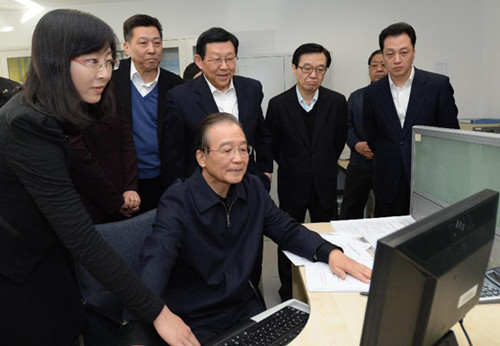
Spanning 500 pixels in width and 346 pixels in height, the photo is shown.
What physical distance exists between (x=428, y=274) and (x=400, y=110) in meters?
1.76

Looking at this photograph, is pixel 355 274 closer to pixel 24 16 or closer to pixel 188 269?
pixel 188 269

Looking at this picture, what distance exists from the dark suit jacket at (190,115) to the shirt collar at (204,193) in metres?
0.64

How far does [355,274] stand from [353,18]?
4.03 meters

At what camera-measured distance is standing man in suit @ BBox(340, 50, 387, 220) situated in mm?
3104

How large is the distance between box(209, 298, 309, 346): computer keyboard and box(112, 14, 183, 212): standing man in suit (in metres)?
1.19

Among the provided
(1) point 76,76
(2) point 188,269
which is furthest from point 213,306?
(1) point 76,76

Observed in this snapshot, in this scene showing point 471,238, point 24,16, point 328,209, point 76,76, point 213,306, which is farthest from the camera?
point 24,16

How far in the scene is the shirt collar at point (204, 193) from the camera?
57.2 inches

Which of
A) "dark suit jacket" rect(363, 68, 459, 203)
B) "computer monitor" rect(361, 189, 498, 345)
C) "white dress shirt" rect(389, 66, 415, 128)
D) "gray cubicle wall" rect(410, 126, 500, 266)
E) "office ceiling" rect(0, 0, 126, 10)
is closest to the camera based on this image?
"computer monitor" rect(361, 189, 498, 345)

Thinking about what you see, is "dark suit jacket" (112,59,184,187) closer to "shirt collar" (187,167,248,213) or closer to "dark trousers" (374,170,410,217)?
"shirt collar" (187,167,248,213)

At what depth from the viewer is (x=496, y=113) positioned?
459cm

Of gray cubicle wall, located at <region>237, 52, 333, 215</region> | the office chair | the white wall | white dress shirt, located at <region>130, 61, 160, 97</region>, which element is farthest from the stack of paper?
the white wall

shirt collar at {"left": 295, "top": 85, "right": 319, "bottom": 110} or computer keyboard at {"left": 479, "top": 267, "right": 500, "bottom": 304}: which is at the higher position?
shirt collar at {"left": 295, "top": 85, "right": 319, "bottom": 110}

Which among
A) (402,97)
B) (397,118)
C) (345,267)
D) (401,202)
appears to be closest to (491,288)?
(345,267)
